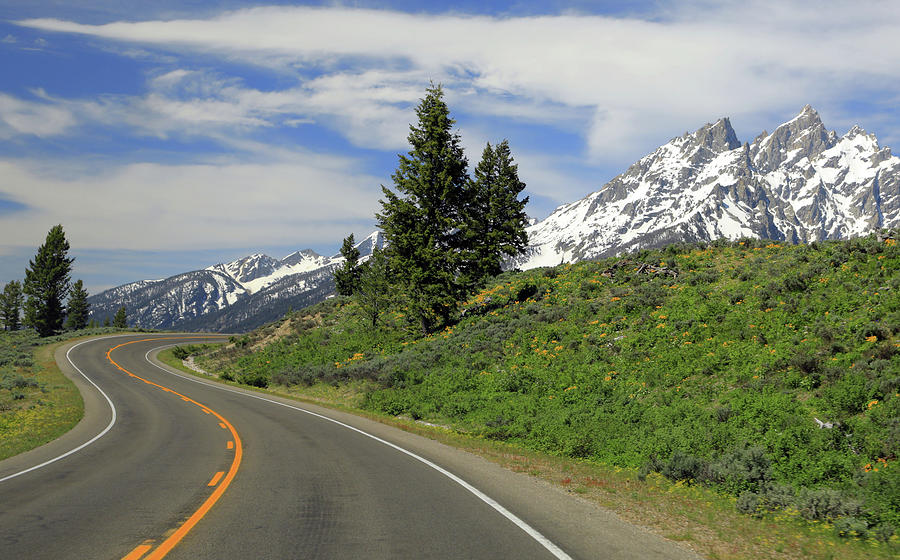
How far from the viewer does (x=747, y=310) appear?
1973 cm

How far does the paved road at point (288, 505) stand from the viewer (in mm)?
6219

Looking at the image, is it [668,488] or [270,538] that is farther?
[668,488]

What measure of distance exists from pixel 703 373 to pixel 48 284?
81300 millimetres

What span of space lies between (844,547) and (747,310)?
14.5m

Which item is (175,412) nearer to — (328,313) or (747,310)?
(747,310)

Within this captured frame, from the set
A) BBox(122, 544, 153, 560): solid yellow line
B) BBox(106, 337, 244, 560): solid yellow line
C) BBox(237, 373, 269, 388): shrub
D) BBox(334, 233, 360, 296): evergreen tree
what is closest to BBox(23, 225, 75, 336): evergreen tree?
BBox(334, 233, 360, 296): evergreen tree

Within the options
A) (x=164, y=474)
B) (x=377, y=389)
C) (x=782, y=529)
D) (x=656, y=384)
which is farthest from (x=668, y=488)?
(x=377, y=389)

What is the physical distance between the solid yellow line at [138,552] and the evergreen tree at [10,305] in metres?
113

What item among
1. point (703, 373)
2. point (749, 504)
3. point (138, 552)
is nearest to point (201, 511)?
point (138, 552)

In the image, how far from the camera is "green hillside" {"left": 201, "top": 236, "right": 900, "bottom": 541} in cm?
1009

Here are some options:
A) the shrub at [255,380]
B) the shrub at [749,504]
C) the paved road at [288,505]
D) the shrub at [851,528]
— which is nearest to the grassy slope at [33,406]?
the paved road at [288,505]

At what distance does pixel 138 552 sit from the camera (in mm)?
5875

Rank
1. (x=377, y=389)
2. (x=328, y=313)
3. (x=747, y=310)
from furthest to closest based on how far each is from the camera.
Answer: (x=328, y=313) → (x=377, y=389) → (x=747, y=310)

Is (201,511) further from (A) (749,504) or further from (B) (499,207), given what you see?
(B) (499,207)
